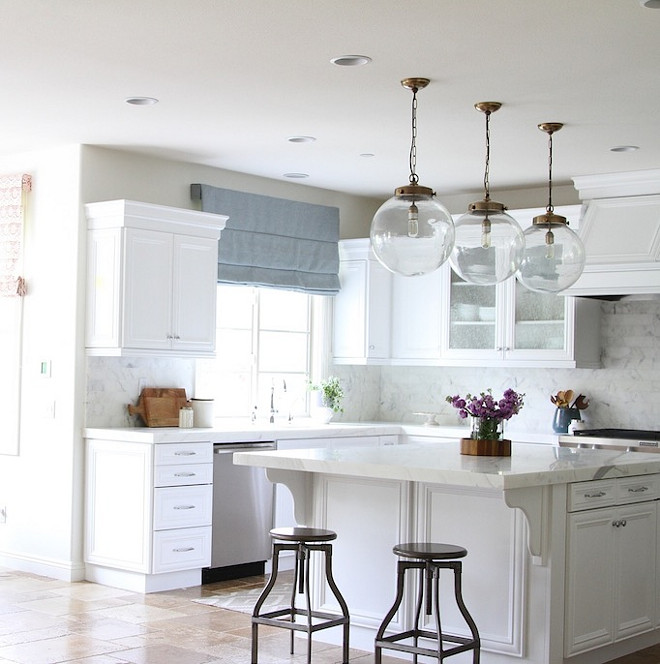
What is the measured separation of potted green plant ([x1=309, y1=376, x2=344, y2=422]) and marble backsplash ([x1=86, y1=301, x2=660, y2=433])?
41 centimetres

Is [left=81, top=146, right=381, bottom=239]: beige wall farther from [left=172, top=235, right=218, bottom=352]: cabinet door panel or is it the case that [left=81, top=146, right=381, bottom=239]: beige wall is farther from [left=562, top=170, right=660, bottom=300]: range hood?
[left=562, top=170, right=660, bottom=300]: range hood

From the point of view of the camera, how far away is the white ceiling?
388 cm

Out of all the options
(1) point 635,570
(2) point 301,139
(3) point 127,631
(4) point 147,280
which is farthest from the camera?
(4) point 147,280

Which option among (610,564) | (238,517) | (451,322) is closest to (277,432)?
(238,517)

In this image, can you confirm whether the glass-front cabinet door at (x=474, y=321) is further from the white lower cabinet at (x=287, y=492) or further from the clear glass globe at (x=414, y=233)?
the clear glass globe at (x=414, y=233)

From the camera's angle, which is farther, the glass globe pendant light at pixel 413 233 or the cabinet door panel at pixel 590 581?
the cabinet door panel at pixel 590 581

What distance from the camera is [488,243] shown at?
4477mm

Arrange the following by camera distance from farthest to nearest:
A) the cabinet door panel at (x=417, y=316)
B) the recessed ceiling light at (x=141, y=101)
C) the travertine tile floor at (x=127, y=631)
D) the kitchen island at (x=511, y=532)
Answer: the cabinet door panel at (x=417, y=316), the recessed ceiling light at (x=141, y=101), the travertine tile floor at (x=127, y=631), the kitchen island at (x=511, y=532)

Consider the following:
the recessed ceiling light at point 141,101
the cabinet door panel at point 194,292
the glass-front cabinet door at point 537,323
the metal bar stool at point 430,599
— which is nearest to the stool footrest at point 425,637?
the metal bar stool at point 430,599

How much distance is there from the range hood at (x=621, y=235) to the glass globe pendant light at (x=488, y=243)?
2.23 metres

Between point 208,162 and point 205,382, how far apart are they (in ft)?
4.75

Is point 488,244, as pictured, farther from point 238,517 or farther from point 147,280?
point 238,517

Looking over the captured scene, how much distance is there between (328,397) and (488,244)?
3.27m

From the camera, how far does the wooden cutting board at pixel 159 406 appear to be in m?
6.47
